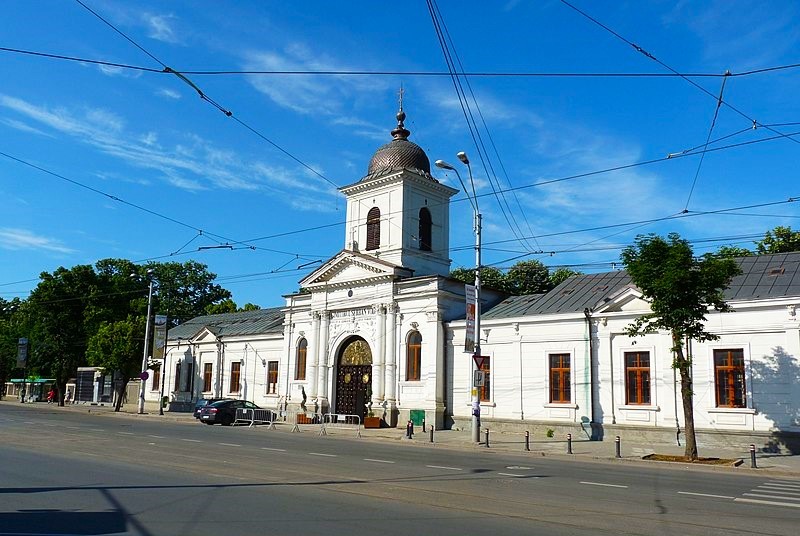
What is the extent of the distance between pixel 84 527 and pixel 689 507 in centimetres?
939

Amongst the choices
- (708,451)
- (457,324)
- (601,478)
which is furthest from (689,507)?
(457,324)

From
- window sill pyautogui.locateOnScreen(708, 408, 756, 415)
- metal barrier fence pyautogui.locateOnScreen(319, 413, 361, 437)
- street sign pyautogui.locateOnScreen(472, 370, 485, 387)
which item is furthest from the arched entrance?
window sill pyautogui.locateOnScreen(708, 408, 756, 415)

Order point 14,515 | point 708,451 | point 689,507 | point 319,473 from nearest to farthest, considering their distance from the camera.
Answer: point 14,515 < point 689,507 < point 319,473 < point 708,451

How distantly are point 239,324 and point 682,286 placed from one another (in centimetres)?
3788

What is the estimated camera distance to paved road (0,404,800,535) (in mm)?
9016

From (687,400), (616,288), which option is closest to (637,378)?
(616,288)

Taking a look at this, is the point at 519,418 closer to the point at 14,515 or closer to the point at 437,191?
the point at 437,191

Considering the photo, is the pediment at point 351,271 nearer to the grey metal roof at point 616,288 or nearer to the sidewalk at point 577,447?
the grey metal roof at point 616,288

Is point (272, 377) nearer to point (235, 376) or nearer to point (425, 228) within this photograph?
point (235, 376)

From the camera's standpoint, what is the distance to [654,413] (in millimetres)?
28156

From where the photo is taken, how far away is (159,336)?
1836 inches

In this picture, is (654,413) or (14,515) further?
(654,413)

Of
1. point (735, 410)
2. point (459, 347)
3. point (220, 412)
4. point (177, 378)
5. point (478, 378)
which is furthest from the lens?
point (177, 378)

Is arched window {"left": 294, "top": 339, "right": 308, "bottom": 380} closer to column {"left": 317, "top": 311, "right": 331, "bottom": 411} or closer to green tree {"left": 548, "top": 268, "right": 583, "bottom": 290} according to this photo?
column {"left": 317, "top": 311, "right": 331, "bottom": 411}
